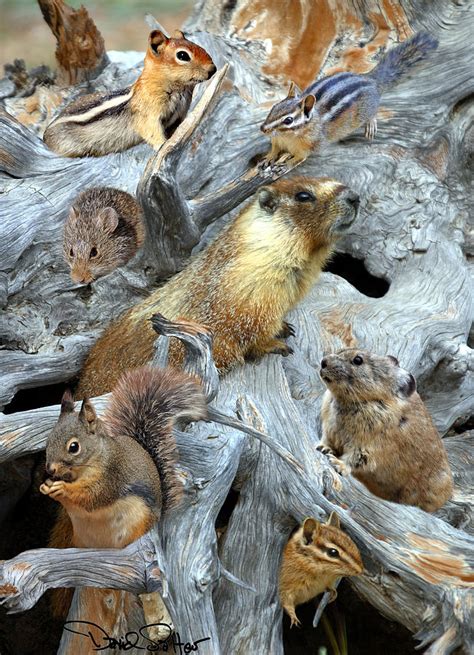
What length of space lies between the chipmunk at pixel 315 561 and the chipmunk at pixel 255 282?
3.37 feet

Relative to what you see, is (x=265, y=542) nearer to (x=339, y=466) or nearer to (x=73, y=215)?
(x=339, y=466)

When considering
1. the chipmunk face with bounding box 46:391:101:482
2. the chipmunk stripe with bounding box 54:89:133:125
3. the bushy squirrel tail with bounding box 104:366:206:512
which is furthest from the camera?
the chipmunk stripe with bounding box 54:89:133:125

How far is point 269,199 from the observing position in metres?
4.52

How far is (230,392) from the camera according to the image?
425 centimetres

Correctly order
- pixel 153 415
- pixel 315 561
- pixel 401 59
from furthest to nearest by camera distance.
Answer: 1. pixel 401 59
2. pixel 315 561
3. pixel 153 415

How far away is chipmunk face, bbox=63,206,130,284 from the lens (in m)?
4.49

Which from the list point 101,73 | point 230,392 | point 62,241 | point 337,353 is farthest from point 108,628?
point 101,73

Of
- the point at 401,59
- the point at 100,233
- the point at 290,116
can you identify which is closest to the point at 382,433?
the point at 100,233

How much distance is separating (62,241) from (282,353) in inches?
46.9

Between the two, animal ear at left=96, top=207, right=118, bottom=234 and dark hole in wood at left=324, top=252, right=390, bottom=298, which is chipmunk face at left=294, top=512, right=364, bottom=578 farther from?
dark hole in wood at left=324, top=252, right=390, bottom=298

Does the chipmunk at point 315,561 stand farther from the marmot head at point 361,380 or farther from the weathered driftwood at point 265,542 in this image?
the marmot head at point 361,380

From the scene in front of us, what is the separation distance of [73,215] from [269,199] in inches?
36.6

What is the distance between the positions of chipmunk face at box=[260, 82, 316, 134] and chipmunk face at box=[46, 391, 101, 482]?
248 cm
